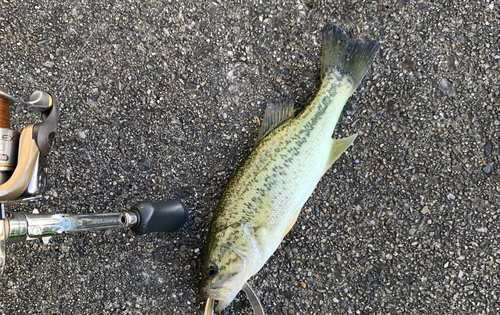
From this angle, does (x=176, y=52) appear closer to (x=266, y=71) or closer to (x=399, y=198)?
(x=266, y=71)

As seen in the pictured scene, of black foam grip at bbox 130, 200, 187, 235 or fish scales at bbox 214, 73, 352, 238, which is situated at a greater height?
fish scales at bbox 214, 73, 352, 238

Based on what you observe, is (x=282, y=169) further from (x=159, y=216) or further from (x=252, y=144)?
(x=159, y=216)

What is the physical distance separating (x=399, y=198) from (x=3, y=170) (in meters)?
2.83

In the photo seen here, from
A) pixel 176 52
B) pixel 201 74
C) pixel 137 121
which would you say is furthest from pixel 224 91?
pixel 137 121

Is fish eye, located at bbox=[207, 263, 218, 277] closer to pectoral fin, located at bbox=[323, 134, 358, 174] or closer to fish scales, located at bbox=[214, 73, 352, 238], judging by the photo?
fish scales, located at bbox=[214, 73, 352, 238]

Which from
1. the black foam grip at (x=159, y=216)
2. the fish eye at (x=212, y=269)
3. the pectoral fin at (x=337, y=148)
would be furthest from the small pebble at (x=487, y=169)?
the black foam grip at (x=159, y=216)

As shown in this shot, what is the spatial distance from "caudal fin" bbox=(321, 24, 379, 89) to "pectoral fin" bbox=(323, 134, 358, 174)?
45 centimetres

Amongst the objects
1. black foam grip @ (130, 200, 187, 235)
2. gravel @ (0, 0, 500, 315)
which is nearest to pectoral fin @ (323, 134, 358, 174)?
gravel @ (0, 0, 500, 315)

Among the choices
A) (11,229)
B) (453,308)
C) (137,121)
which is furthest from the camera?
(137,121)

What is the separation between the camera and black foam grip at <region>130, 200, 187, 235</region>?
246cm

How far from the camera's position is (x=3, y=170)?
195 cm

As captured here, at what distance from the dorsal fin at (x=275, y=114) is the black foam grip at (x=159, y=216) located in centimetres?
88

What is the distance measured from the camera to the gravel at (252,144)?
115 inches

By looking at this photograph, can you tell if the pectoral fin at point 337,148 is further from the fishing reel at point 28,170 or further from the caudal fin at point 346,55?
the fishing reel at point 28,170
